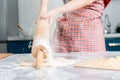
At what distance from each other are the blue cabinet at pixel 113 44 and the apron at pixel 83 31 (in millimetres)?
742

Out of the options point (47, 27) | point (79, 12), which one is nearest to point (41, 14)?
point (47, 27)

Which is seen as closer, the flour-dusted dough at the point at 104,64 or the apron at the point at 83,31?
the flour-dusted dough at the point at 104,64

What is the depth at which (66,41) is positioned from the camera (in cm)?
113

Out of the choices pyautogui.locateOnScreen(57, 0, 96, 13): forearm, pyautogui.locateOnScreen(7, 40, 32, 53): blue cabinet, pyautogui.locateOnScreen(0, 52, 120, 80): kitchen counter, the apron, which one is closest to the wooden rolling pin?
pyautogui.locateOnScreen(0, 52, 120, 80): kitchen counter

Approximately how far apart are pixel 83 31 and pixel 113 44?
80 cm

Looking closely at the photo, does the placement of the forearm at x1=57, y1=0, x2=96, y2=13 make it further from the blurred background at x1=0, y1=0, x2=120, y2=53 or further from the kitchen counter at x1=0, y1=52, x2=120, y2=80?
the blurred background at x1=0, y1=0, x2=120, y2=53

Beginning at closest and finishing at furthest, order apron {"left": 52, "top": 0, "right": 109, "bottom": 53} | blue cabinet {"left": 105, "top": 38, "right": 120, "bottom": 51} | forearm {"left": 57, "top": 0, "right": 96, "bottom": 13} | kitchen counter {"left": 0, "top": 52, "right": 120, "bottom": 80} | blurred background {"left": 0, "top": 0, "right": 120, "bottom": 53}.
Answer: kitchen counter {"left": 0, "top": 52, "right": 120, "bottom": 80} < forearm {"left": 57, "top": 0, "right": 96, "bottom": 13} < apron {"left": 52, "top": 0, "right": 109, "bottom": 53} < blue cabinet {"left": 105, "top": 38, "right": 120, "bottom": 51} < blurred background {"left": 0, "top": 0, "right": 120, "bottom": 53}

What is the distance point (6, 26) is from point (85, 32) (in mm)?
1155

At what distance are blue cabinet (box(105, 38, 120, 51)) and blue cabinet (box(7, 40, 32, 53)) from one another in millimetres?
558

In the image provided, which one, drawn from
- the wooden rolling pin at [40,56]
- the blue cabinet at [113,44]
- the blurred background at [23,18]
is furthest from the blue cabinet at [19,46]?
the wooden rolling pin at [40,56]

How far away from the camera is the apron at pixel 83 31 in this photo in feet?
3.60

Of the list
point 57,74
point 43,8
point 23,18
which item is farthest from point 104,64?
point 23,18

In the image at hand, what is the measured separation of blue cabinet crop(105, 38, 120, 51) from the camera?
186 cm

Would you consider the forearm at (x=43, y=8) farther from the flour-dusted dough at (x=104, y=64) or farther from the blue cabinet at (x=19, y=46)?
the blue cabinet at (x=19, y=46)
